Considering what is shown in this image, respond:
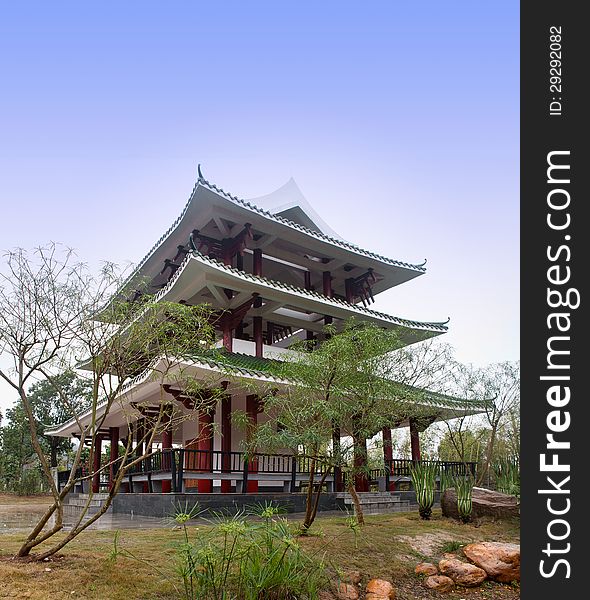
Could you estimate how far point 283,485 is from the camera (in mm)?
14109

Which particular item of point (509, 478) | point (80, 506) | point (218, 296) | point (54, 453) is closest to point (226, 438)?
point (218, 296)

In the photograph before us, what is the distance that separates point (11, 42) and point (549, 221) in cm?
732

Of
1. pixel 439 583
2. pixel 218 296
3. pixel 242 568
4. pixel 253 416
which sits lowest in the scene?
pixel 439 583

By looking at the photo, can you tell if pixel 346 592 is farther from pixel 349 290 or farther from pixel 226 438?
pixel 349 290

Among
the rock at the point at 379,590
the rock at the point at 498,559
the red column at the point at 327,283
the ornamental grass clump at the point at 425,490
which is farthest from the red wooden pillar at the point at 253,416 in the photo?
the rock at the point at 379,590

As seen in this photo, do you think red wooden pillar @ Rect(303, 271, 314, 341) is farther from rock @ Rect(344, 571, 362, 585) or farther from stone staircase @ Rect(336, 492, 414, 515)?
rock @ Rect(344, 571, 362, 585)

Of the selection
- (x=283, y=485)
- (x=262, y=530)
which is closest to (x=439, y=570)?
(x=262, y=530)

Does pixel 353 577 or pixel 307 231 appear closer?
pixel 353 577

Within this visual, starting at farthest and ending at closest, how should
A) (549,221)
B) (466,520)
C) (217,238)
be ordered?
(217,238) < (466,520) < (549,221)

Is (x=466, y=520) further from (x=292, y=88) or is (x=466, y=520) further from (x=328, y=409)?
(x=292, y=88)

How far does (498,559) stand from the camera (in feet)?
24.9

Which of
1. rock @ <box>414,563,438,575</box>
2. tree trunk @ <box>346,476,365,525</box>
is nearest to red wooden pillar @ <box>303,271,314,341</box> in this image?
tree trunk @ <box>346,476,365,525</box>

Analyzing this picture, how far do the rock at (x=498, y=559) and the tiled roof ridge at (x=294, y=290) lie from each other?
7830 millimetres

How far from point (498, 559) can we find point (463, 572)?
0.60 metres
